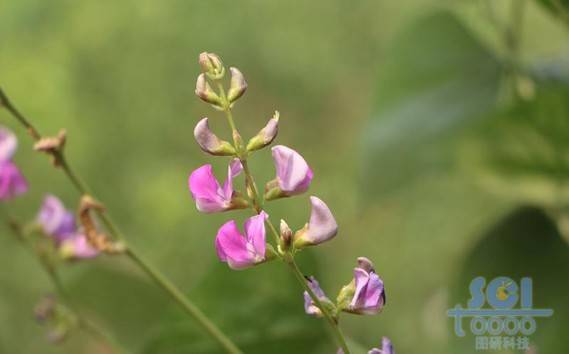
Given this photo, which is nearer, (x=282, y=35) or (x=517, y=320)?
(x=517, y=320)

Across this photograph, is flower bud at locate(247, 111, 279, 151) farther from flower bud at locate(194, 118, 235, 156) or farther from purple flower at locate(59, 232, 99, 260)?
purple flower at locate(59, 232, 99, 260)

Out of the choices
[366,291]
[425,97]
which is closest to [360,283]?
[366,291]

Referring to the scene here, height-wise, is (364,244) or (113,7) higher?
(113,7)

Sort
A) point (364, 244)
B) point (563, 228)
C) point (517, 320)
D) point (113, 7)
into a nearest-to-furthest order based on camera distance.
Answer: point (517, 320) → point (563, 228) → point (364, 244) → point (113, 7)

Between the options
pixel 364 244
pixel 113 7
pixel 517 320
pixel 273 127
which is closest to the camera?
pixel 273 127

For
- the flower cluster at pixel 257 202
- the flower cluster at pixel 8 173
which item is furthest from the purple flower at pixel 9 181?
the flower cluster at pixel 257 202

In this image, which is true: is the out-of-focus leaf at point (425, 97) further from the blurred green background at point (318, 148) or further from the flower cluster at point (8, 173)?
the flower cluster at point (8, 173)

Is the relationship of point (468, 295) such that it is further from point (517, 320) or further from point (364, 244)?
point (364, 244)

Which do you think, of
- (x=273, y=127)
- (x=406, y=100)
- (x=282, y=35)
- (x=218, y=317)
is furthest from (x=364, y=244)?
(x=273, y=127)
